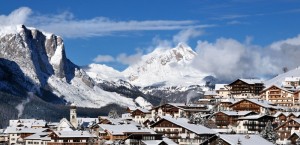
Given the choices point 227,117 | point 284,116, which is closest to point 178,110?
point 227,117

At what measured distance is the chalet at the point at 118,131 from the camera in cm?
13112

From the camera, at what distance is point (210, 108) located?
166 meters

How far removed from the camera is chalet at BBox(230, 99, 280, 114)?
485 feet

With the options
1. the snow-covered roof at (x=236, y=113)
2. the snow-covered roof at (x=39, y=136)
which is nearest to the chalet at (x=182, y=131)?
the snow-covered roof at (x=236, y=113)

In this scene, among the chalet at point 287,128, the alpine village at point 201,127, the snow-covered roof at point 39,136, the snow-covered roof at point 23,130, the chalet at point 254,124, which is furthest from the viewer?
the snow-covered roof at point 23,130

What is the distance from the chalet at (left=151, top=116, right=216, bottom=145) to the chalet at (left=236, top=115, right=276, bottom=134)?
370 inches

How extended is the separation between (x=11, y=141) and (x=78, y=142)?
1502 inches

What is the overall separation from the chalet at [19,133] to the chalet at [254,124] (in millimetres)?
49073

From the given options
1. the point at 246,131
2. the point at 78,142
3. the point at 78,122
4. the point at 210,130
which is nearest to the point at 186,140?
the point at 210,130

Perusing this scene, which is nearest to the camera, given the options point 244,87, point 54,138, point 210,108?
point 54,138

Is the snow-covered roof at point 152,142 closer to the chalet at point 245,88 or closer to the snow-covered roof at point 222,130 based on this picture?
the snow-covered roof at point 222,130

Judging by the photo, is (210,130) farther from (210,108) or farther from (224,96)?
(224,96)

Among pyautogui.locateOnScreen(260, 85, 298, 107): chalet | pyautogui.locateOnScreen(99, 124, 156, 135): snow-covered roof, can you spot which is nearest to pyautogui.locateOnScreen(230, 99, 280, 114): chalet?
pyautogui.locateOnScreen(260, 85, 298, 107): chalet

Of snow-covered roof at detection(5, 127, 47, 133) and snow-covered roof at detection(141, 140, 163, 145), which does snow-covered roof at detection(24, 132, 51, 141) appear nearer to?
snow-covered roof at detection(5, 127, 47, 133)
